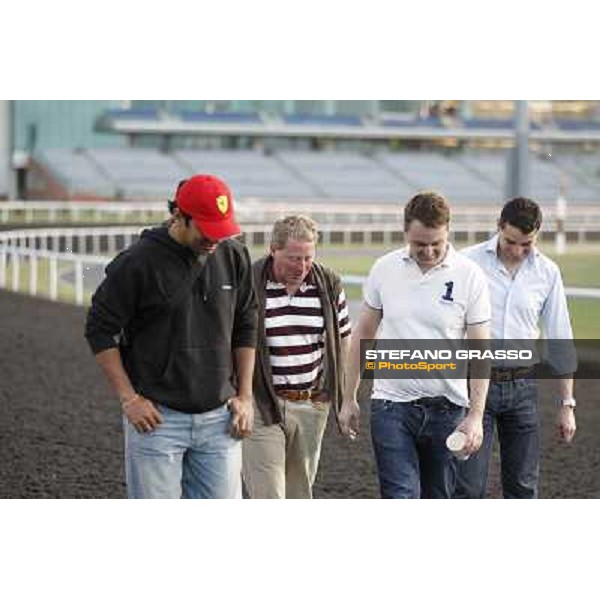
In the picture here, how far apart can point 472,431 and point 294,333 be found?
0.51m

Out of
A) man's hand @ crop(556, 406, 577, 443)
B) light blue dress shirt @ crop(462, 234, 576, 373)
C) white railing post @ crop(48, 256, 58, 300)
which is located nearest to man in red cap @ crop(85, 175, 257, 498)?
light blue dress shirt @ crop(462, 234, 576, 373)

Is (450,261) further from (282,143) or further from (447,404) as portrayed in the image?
(282,143)

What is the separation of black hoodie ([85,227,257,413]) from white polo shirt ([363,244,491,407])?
1.64 ft

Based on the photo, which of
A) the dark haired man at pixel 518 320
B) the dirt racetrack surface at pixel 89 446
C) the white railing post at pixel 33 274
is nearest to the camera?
the dark haired man at pixel 518 320

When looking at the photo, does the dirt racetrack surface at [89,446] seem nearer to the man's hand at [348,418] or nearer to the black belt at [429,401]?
the black belt at [429,401]

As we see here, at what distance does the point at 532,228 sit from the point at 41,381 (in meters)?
3.24

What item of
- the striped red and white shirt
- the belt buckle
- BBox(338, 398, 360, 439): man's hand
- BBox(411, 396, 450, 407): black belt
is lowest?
BBox(338, 398, 360, 439): man's hand

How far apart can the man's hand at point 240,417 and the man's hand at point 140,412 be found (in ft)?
0.63

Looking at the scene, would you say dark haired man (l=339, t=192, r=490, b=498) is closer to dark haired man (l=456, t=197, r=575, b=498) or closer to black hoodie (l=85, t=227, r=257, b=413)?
dark haired man (l=456, t=197, r=575, b=498)

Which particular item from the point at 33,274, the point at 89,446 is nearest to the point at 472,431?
the point at 89,446

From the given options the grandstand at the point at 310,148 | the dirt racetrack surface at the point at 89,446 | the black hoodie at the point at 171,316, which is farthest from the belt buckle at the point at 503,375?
the black hoodie at the point at 171,316

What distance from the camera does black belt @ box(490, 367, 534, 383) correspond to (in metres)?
4.45

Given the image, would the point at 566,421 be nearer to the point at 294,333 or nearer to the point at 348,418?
the point at 348,418

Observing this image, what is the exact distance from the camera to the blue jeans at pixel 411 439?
421cm
